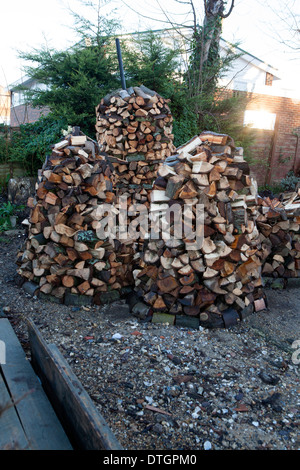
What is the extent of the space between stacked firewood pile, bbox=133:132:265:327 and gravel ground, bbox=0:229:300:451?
185mm

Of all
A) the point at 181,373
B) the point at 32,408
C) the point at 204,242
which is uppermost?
the point at 204,242

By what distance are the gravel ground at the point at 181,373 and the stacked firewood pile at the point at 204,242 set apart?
0.18 meters

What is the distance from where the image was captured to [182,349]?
225 centimetres

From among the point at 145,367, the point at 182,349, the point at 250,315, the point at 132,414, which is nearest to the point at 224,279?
the point at 250,315

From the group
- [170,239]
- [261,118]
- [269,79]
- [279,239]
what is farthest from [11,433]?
[269,79]

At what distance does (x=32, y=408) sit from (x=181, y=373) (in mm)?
959

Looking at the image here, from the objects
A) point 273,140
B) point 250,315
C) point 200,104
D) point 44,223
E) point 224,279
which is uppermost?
point 200,104

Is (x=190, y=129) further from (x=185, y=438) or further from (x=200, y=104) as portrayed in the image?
(x=185, y=438)

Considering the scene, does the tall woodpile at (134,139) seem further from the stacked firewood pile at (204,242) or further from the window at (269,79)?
the window at (269,79)

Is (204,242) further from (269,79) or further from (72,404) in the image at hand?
(269,79)

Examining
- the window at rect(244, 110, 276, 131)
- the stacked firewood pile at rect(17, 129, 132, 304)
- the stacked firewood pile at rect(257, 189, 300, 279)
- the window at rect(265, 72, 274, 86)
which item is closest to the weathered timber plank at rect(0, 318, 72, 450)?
the stacked firewood pile at rect(17, 129, 132, 304)

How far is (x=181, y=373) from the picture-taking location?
6.59ft
